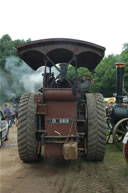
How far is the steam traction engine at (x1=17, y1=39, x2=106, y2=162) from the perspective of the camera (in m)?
5.07

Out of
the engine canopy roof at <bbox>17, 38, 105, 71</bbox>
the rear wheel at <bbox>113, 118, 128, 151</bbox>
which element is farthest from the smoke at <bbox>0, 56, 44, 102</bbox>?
the engine canopy roof at <bbox>17, 38, 105, 71</bbox>

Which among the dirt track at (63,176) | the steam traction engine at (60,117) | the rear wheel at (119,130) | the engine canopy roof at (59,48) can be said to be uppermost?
the engine canopy roof at (59,48)

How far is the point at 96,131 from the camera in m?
5.30

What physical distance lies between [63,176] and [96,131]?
46.8 inches

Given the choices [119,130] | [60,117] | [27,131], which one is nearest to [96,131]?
[60,117]

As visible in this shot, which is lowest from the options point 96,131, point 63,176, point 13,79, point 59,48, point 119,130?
point 63,176

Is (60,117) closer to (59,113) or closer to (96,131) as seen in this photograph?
(59,113)

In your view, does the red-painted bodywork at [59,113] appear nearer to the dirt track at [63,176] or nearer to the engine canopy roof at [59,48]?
the dirt track at [63,176]

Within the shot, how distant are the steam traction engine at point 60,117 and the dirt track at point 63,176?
316 mm

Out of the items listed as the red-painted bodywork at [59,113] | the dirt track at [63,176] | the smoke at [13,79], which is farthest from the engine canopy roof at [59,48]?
the smoke at [13,79]

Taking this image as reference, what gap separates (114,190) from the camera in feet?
13.1

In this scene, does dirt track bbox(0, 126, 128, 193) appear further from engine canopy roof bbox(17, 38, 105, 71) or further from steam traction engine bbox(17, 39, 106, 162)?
engine canopy roof bbox(17, 38, 105, 71)

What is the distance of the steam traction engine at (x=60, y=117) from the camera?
5074 millimetres

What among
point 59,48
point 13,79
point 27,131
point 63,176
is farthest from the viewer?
point 13,79
